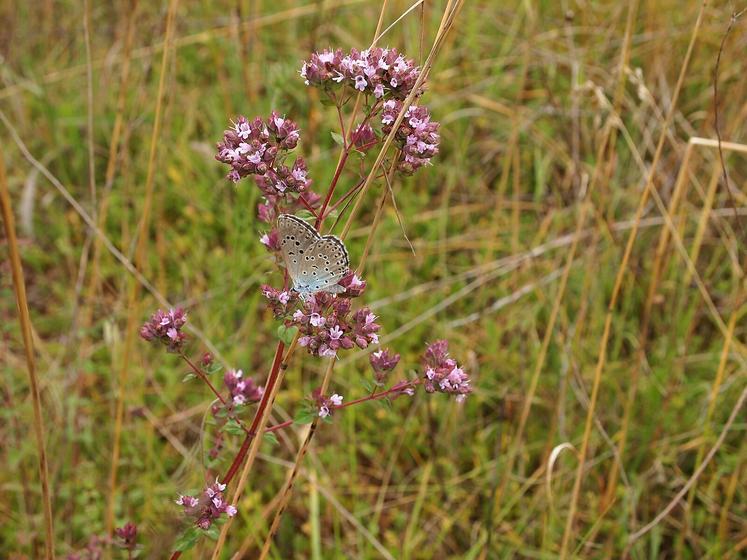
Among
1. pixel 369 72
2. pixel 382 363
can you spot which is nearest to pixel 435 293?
pixel 382 363

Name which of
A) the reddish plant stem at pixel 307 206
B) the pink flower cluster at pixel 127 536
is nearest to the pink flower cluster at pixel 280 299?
the reddish plant stem at pixel 307 206

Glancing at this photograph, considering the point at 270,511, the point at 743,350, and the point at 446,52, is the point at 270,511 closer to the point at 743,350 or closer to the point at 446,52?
the point at 743,350

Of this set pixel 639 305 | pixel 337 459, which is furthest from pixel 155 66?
pixel 639 305

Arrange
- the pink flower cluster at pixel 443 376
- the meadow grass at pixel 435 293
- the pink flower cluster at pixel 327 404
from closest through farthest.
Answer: the pink flower cluster at pixel 327 404
the pink flower cluster at pixel 443 376
the meadow grass at pixel 435 293

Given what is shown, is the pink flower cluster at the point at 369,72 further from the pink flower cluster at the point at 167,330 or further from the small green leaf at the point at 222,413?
the small green leaf at the point at 222,413

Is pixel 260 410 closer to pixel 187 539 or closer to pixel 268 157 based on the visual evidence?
pixel 187 539
